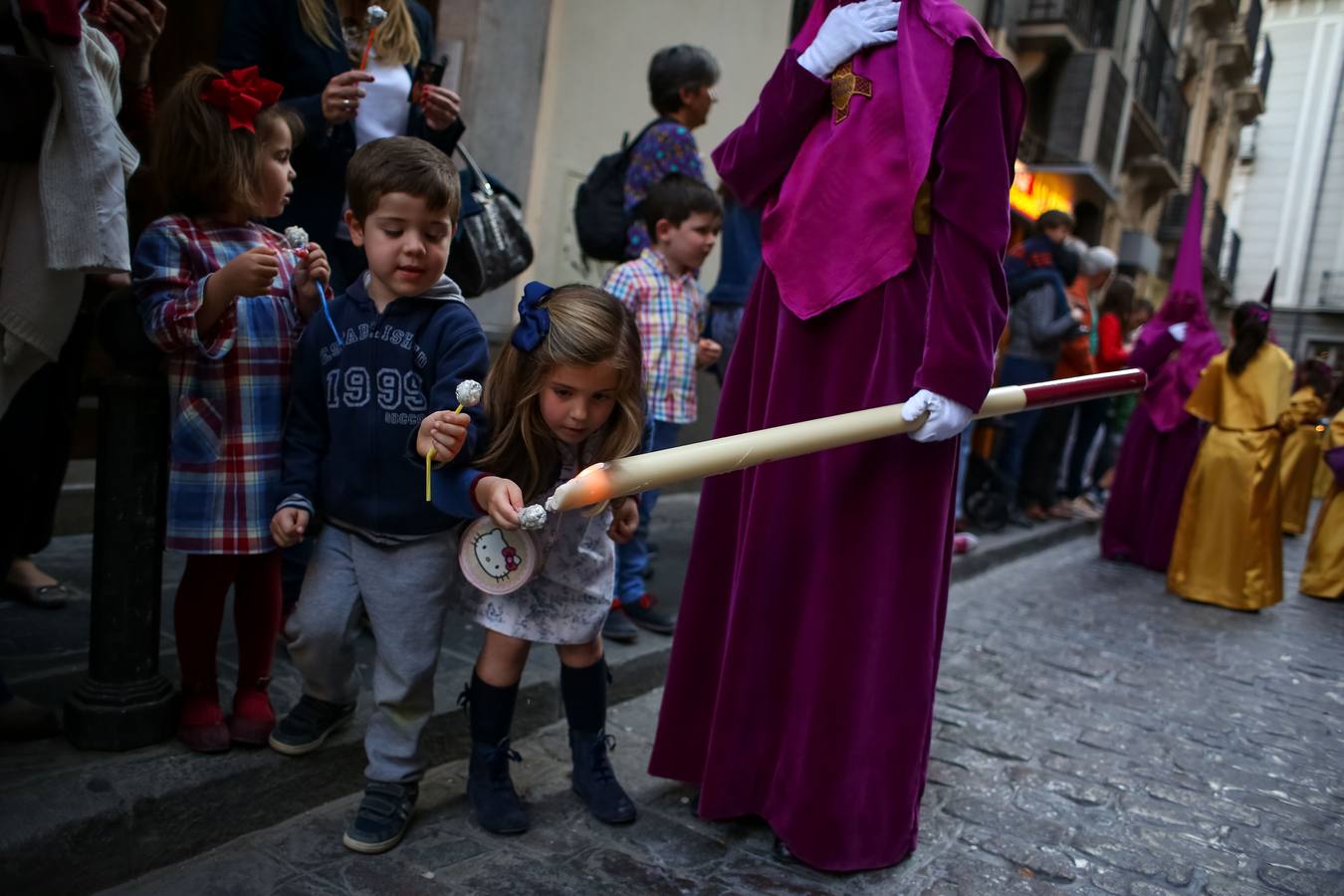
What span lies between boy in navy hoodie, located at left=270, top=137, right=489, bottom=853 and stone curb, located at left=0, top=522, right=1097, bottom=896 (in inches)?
7.7

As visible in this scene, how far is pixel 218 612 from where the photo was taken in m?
2.36

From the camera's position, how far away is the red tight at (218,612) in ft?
7.66

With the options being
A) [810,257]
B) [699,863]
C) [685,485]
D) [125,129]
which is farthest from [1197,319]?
[125,129]

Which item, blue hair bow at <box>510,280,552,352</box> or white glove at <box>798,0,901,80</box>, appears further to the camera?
white glove at <box>798,0,901,80</box>

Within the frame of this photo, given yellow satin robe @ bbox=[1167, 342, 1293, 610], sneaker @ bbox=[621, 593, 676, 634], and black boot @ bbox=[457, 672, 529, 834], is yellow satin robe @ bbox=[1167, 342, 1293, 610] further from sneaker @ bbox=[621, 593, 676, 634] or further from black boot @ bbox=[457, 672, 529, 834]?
black boot @ bbox=[457, 672, 529, 834]

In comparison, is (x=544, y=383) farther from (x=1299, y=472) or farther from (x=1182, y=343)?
(x=1299, y=472)

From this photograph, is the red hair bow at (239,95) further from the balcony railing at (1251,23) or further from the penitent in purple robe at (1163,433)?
the balcony railing at (1251,23)

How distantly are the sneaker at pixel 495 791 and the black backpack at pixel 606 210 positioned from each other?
7.01 feet

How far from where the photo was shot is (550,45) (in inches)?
217

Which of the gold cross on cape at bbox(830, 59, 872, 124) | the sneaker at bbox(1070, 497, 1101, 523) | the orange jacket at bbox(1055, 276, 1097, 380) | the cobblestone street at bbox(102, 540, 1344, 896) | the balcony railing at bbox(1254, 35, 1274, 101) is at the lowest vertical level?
the sneaker at bbox(1070, 497, 1101, 523)

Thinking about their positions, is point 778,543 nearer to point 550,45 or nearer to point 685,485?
point 550,45

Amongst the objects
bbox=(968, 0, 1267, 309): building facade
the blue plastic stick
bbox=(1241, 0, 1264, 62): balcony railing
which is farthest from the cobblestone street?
bbox=(1241, 0, 1264, 62): balcony railing

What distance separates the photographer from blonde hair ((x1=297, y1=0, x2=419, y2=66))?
278 cm

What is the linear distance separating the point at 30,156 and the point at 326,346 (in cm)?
64
